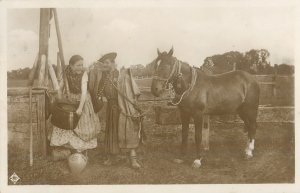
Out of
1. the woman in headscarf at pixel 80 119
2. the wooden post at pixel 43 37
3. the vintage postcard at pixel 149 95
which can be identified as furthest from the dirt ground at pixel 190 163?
the wooden post at pixel 43 37

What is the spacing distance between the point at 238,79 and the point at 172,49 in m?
0.63

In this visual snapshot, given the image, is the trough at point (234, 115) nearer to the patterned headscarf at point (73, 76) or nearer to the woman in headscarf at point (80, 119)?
the woman in headscarf at point (80, 119)

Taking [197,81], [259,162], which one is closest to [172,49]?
[197,81]

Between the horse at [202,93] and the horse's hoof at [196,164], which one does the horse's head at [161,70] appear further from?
the horse's hoof at [196,164]

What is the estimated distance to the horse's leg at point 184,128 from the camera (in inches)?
174

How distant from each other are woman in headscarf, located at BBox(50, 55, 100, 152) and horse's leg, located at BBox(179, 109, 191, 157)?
722 mm

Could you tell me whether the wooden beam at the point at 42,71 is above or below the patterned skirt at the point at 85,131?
above

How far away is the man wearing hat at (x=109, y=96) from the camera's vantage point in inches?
174

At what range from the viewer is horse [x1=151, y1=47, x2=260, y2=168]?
4387mm

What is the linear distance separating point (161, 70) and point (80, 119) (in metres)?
0.81

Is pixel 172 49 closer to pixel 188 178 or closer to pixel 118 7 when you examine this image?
pixel 118 7

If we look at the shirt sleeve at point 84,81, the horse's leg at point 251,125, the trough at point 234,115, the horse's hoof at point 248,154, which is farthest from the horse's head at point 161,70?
the horse's hoof at point 248,154

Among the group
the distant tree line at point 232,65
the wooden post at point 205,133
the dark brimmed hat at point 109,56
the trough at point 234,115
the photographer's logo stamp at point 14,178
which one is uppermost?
the dark brimmed hat at point 109,56

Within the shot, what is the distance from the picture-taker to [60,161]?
4.43m
